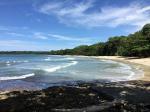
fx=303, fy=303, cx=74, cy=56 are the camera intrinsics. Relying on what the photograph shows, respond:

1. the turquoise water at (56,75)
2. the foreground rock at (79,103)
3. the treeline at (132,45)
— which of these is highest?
the treeline at (132,45)

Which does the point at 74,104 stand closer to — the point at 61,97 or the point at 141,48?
the point at 61,97

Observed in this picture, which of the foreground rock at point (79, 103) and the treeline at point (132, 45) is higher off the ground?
the treeline at point (132, 45)

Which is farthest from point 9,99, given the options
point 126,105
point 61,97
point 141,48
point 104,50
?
point 104,50

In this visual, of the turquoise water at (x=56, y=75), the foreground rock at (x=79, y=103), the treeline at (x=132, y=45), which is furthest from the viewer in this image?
the treeline at (x=132, y=45)

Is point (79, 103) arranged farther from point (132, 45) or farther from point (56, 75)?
point (132, 45)

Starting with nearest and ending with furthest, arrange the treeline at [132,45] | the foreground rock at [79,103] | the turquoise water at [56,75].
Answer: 1. the foreground rock at [79,103]
2. the turquoise water at [56,75]
3. the treeline at [132,45]

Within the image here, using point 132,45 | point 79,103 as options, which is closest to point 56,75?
point 79,103

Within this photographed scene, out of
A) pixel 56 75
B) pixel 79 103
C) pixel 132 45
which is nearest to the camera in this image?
pixel 79 103

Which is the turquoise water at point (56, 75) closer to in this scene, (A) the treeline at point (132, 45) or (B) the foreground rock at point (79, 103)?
(B) the foreground rock at point (79, 103)

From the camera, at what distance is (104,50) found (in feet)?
474

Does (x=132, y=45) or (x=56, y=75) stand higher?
(x=132, y=45)

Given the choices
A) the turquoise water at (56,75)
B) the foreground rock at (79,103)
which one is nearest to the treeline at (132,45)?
the turquoise water at (56,75)

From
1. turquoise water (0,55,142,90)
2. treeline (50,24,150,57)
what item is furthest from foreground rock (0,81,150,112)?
treeline (50,24,150,57)

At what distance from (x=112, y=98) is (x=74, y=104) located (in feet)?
5.51
